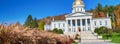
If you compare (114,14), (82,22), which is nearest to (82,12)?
(82,22)

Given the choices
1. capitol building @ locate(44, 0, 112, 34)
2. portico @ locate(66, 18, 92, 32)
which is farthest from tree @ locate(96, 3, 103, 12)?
portico @ locate(66, 18, 92, 32)

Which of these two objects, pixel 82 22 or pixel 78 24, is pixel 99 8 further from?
pixel 78 24

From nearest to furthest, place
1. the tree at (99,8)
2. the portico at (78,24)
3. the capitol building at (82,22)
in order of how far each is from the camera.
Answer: the capitol building at (82,22), the portico at (78,24), the tree at (99,8)

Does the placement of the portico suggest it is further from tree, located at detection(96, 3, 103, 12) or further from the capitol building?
tree, located at detection(96, 3, 103, 12)

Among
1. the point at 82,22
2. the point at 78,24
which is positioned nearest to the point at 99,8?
the point at 82,22

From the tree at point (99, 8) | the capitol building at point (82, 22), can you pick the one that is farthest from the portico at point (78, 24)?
the tree at point (99, 8)

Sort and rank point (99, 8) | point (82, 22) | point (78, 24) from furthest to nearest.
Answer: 1. point (99, 8)
2. point (78, 24)
3. point (82, 22)

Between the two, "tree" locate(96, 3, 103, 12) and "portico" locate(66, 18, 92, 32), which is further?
"tree" locate(96, 3, 103, 12)

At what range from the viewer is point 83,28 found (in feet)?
339

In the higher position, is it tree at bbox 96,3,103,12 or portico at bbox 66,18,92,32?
tree at bbox 96,3,103,12

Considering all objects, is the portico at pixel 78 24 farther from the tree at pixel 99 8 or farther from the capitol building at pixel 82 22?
the tree at pixel 99 8

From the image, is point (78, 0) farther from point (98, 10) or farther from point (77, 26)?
point (98, 10)

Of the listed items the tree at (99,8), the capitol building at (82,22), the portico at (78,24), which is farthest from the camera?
the tree at (99,8)

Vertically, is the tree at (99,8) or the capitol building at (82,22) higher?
the tree at (99,8)
